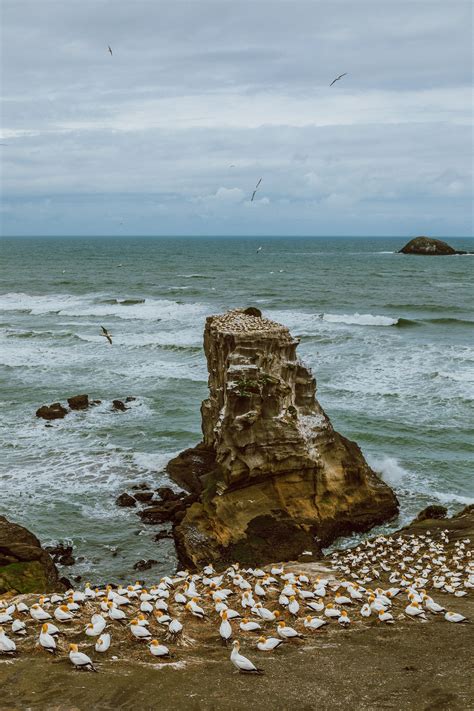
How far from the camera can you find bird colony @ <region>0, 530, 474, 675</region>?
12.9 meters

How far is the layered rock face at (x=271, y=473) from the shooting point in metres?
22.7

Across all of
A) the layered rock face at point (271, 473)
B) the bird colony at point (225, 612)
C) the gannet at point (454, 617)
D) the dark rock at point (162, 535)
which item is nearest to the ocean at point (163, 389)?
the dark rock at point (162, 535)

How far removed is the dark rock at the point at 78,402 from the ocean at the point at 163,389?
782mm

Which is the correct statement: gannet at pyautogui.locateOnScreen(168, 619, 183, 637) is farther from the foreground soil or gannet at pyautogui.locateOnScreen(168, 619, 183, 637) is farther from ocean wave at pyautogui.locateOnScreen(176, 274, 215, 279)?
ocean wave at pyautogui.locateOnScreen(176, 274, 215, 279)

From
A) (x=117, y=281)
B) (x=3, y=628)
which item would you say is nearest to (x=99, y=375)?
(x=3, y=628)

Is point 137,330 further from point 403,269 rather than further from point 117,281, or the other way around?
point 403,269

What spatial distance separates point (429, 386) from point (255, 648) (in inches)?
1147

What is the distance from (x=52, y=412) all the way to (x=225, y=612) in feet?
76.6

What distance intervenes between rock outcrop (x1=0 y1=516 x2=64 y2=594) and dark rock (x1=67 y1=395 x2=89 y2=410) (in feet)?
52.5

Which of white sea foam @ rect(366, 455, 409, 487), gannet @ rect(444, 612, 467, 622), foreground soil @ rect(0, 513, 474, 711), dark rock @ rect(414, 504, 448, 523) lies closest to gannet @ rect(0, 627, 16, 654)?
foreground soil @ rect(0, 513, 474, 711)

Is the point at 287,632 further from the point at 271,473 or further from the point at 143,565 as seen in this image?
the point at 271,473

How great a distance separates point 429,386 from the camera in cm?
4047

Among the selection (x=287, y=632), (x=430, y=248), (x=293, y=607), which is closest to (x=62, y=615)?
(x=287, y=632)

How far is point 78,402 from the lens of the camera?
37.2 meters
